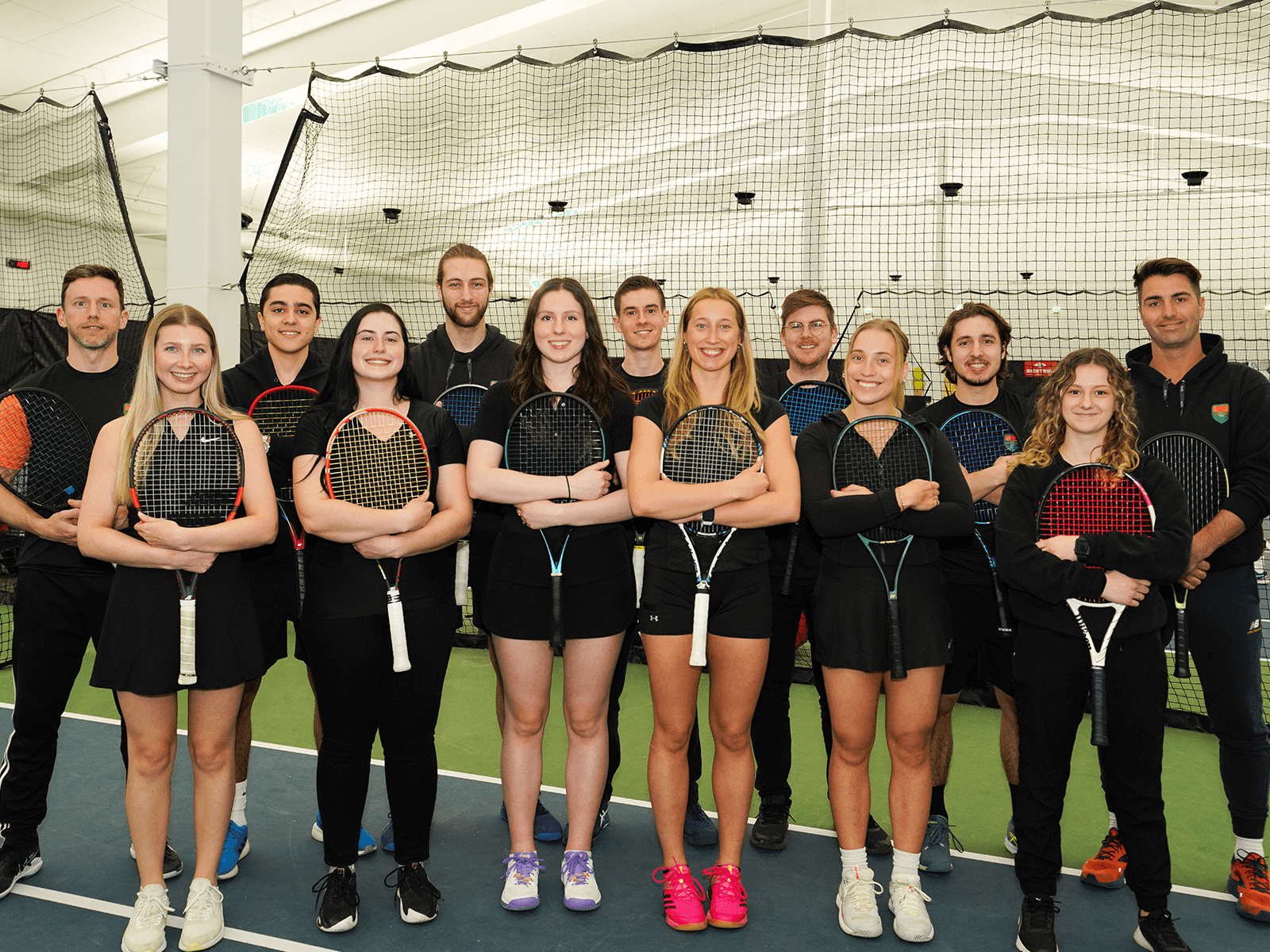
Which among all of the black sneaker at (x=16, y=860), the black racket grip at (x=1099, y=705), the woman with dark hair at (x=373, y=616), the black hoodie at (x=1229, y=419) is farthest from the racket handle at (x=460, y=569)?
the black hoodie at (x=1229, y=419)

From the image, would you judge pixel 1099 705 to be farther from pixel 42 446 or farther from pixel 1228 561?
pixel 42 446

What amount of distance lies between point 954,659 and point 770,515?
988mm

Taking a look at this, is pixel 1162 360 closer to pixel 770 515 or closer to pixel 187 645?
pixel 770 515

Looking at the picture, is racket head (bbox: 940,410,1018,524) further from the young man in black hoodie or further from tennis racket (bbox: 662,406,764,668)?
tennis racket (bbox: 662,406,764,668)

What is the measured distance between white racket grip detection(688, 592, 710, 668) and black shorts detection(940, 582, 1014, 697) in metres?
1.05

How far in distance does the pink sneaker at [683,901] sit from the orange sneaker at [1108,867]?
142 centimetres

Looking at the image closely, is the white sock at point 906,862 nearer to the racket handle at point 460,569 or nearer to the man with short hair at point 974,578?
the man with short hair at point 974,578

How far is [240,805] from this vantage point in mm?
3459

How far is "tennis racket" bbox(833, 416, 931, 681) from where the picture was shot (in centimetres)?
287

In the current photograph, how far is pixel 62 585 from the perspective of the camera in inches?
122

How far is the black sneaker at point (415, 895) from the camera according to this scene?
2969mm

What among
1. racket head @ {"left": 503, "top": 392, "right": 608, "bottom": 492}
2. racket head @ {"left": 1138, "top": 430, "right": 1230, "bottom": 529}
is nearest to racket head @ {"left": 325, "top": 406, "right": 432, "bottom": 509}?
racket head @ {"left": 503, "top": 392, "right": 608, "bottom": 492}

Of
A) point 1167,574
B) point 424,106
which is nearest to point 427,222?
point 424,106

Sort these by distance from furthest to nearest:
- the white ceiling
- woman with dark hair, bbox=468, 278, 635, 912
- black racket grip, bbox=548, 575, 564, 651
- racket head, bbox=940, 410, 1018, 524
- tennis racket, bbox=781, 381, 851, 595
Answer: the white ceiling
tennis racket, bbox=781, 381, 851, 595
racket head, bbox=940, 410, 1018, 524
woman with dark hair, bbox=468, 278, 635, 912
black racket grip, bbox=548, 575, 564, 651
